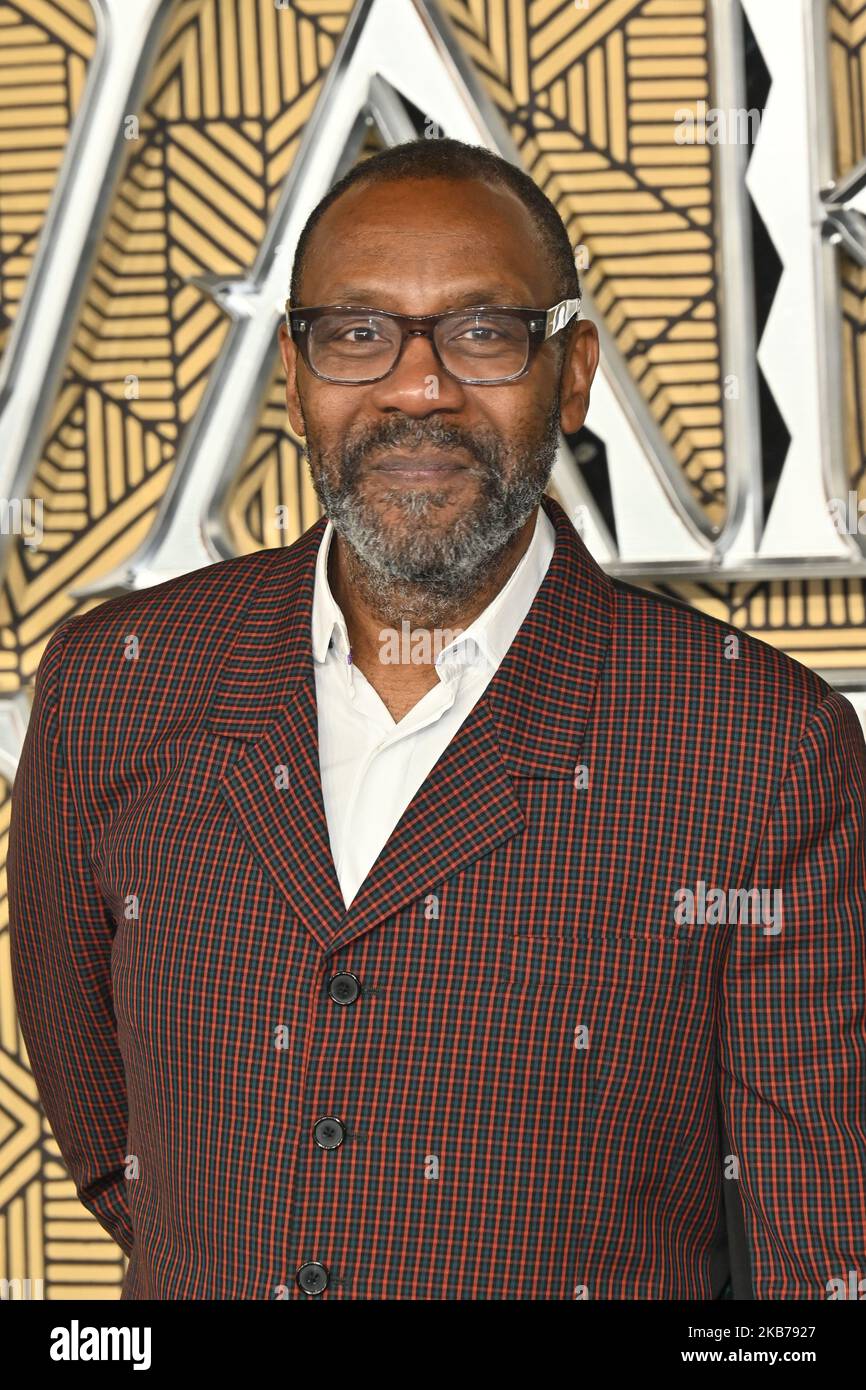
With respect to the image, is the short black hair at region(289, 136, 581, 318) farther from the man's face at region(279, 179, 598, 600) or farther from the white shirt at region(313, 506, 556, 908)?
the white shirt at region(313, 506, 556, 908)

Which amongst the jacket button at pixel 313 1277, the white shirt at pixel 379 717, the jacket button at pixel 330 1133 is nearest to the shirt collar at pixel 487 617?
the white shirt at pixel 379 717

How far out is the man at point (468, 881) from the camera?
130 centimetres

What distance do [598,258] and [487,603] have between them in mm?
743

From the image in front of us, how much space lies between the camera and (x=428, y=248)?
1.38m

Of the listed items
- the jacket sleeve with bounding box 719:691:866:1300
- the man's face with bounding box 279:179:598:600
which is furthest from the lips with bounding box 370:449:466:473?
the jacket sleeve with bounding box 719:691:866:1300

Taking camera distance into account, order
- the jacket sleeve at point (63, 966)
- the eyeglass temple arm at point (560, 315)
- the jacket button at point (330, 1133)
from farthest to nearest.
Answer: the jacket sleeve at point (63, 966), the eyeglass temple arm at point (560, 315), the jacket button at point (330, 1133)

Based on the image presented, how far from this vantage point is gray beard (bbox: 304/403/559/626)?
1.38 m

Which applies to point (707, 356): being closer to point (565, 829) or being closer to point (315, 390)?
point (315, 390)

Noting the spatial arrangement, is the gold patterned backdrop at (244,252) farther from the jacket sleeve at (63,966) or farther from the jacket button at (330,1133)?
the jacket button at (330,1133)

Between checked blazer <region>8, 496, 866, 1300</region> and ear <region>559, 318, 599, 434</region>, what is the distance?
17 centimetres

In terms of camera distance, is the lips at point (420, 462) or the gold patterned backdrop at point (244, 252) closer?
the lips at point (420, 462)

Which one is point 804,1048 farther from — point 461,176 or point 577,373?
point 461,176

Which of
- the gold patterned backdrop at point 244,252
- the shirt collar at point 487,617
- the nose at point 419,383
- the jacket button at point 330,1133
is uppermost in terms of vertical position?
the gold patterned backdrop at point 244,252

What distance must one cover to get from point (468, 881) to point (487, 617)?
261 millimetres
